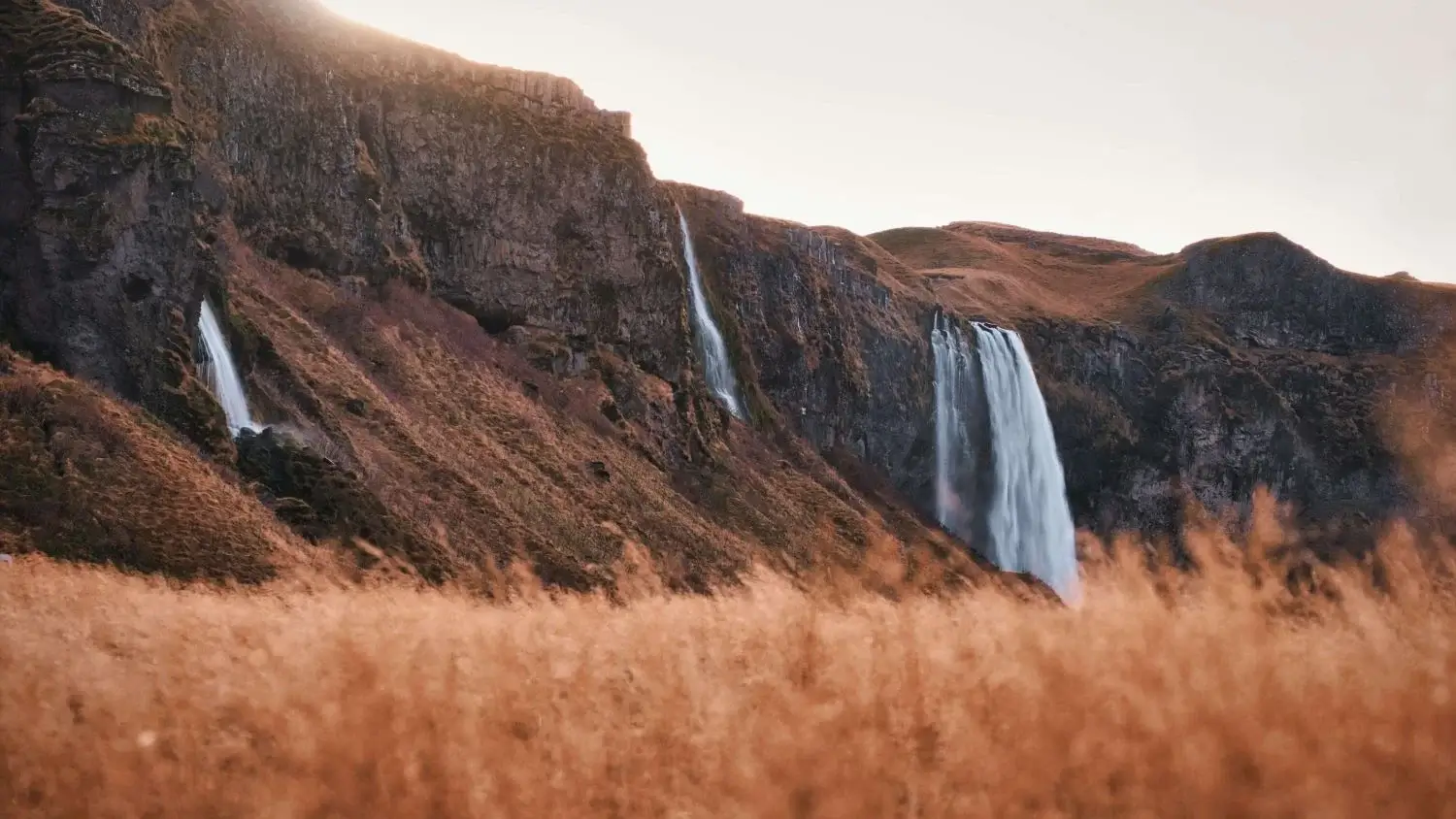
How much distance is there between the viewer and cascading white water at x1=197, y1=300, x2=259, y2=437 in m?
31.6

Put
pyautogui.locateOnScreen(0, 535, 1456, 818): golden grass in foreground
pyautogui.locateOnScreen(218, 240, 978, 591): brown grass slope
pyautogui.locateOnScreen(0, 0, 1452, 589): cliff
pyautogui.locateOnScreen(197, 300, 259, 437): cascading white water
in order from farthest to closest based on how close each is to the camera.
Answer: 1. pyautogui.locateOnScreen(218, 240, 978, 591): brown grass slope
2. pyautogui.locateOnScreen(197, 300, 259, 437): cascading white water
3. pyautogui.locateOnScreen(0, 0, 1452, 589): cliff
4. pyautogui.locateOnScreen(0, 535, 1456, 818): golden grass in foreground

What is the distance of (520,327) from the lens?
54.7 m

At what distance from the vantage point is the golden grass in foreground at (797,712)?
4.80 m

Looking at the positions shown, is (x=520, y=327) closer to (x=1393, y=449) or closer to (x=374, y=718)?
(x=374, y=718)

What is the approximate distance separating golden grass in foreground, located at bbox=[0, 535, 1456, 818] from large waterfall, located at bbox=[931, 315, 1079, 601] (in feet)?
239

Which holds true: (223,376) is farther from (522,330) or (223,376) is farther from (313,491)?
(522,330)

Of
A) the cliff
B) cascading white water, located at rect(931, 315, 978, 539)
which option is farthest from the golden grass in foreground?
cascading white water, located at rect(931, 315, 978, 539)

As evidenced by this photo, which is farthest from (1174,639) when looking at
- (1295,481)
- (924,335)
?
(1295,481)

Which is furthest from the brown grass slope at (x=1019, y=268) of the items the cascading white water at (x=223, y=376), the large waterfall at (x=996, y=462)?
the cascading white water at (x=223, y=376)

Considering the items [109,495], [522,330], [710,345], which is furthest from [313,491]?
[710,345]

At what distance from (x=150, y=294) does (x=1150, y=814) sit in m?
29.8

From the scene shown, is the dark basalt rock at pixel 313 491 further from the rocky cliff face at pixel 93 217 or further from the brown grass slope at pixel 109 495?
the brown grass slope at pixel 109 495

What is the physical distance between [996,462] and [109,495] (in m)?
67.4

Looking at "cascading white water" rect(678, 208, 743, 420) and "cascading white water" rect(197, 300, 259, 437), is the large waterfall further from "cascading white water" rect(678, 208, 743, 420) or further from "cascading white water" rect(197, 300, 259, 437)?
"cascading white water" rect(197, 300, 259, 437)
